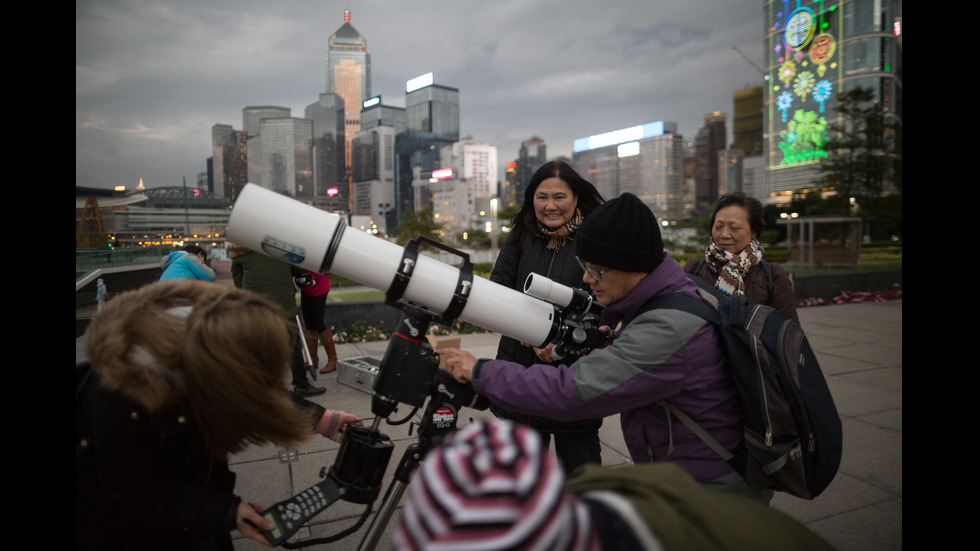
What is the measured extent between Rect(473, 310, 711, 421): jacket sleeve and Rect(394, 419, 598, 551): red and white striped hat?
0.86m

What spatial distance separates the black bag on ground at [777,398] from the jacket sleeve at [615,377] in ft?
0.31

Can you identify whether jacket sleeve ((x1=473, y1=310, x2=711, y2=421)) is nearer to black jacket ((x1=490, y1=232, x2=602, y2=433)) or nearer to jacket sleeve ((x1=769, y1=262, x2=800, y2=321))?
black jacket ((x1=490, y1=232, x2=602, y2=433))

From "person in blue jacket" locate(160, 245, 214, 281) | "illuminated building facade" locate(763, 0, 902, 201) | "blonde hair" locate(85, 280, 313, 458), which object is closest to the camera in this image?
"blonde hair" locate(85, 280, 313, 458)

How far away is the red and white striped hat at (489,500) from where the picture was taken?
54 centimetres

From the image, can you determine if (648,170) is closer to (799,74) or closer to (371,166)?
(799,74)

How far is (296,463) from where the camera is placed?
3623mm

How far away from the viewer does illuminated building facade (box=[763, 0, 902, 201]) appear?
195 feet

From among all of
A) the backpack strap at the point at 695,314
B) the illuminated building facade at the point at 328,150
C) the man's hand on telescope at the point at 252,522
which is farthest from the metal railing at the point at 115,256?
the illuminated building facade at the point at 328,150

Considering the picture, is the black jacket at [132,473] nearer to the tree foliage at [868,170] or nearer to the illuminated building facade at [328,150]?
the tree foliage at [868,170]

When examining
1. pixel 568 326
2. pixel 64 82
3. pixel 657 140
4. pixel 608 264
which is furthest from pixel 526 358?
pixel 657 140

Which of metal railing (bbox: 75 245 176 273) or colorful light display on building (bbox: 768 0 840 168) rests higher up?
colorful light display on building (bbox: 768 0 840 168)

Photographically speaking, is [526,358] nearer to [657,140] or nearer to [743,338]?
[743,338]

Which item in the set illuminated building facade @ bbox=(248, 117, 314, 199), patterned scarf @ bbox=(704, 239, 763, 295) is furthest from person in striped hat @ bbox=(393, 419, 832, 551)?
illuminated building facade @ bbox=(248, 117, 314, 199)
